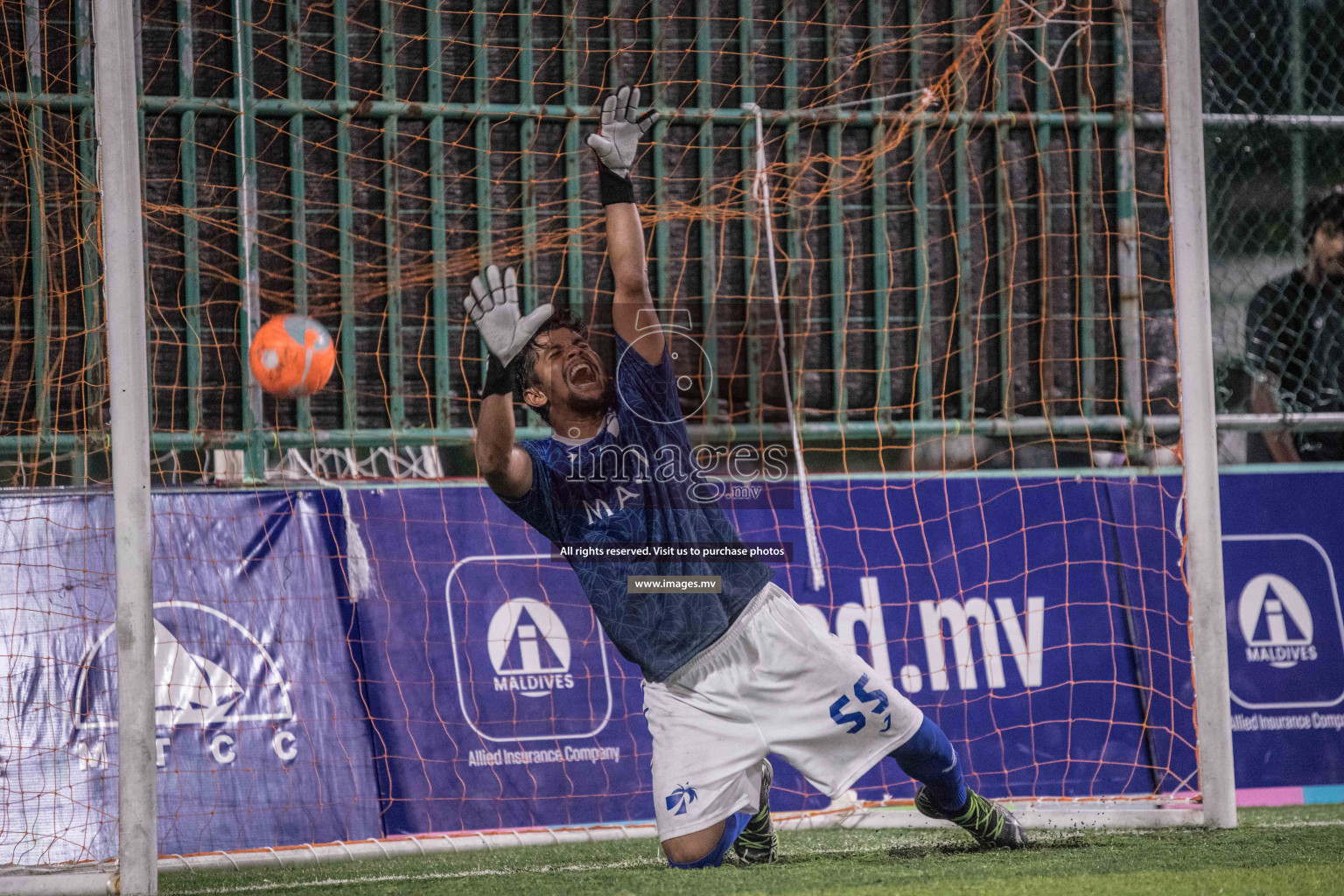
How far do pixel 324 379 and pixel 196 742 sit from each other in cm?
136

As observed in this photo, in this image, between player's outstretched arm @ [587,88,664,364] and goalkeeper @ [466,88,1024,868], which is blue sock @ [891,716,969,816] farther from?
player's outstretched arm @ [587,88,664,364]

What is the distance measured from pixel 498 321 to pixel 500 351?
0.09m

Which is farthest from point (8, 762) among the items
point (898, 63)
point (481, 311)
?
point (898, 63)

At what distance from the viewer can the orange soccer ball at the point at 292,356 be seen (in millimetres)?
4434

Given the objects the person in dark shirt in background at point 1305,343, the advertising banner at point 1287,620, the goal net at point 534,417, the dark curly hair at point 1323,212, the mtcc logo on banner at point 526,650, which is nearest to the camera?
the goal net at point 534,417

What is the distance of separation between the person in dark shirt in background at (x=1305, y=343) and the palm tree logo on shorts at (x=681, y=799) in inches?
136

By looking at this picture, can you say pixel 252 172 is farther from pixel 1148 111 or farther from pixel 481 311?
pixel 1148 111

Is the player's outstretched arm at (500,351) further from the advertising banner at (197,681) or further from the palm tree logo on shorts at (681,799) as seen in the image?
the palm tree logo on shorts at (681,799)

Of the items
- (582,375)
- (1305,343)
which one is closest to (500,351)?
(582,375)

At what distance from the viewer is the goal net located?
4.32 m

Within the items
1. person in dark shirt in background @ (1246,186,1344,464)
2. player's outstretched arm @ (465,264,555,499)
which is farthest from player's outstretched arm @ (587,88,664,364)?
person in dark shirt in background @ (1246,186,1344,464)

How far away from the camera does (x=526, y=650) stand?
15.1 feet

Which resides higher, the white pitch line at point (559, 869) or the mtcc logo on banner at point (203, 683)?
the mtcc logo on banner at point (203, 683)

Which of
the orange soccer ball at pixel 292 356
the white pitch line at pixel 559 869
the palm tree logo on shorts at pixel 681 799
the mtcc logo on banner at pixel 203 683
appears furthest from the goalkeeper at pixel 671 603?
the mtcc logo on banner at pixel 203 683
